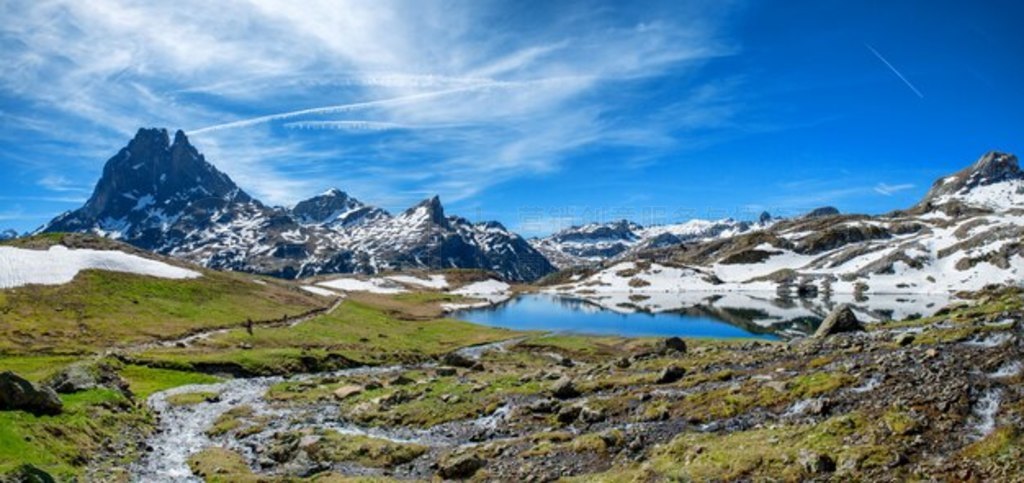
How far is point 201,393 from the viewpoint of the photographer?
58438 millimetres

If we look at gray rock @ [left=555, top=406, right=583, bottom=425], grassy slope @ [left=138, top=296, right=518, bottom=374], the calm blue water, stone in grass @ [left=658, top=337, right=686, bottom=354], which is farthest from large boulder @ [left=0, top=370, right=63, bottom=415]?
the calm blue water

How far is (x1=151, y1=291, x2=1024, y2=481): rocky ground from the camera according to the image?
72.9 feet

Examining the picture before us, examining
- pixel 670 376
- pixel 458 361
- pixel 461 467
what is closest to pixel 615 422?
pixel 670 376

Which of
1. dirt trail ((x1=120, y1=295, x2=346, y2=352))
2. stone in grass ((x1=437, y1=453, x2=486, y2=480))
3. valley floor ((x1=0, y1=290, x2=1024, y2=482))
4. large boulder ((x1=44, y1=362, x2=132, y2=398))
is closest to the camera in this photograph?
valley floor ((x1=0, y1=290, x2=1024, y2=482))

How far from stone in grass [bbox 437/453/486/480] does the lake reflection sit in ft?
302

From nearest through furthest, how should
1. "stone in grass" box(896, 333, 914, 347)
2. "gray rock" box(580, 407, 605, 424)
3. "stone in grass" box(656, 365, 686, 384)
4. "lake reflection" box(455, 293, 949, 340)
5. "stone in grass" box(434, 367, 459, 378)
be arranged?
"gray rock" box(580, 407, 605, 424)
"stone in grass" box(896, 333, 914, 347)
"stone in grass" box(656, 365, 686, 384)
"stone in grass" box(434, 367, 459, 378)
"lake reflection" box(455, 293, 949, 340)

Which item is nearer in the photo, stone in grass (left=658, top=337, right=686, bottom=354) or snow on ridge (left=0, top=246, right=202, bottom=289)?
stone in grass (left=658, top=337, right=686, bottom=354)

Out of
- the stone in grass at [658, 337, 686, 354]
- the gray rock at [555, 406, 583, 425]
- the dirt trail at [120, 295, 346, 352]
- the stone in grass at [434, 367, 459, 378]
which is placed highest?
the dirt trail at [120, 295, 346, 352]

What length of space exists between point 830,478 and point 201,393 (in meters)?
56.2

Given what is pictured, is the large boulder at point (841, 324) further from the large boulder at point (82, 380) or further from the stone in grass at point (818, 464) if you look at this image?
the large boulder at point (82, 380)

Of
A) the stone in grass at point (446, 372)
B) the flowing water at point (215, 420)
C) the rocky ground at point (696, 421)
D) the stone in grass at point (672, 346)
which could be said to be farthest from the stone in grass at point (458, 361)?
the stone in grass at point (672, 346)

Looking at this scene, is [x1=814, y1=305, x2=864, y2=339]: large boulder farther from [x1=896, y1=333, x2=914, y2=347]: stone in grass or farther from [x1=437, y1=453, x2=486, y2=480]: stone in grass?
[x1=437, y1=453, x2=486, y2=480]: stone in grass

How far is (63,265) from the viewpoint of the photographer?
396 feet

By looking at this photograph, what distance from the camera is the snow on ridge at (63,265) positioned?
365 ft
